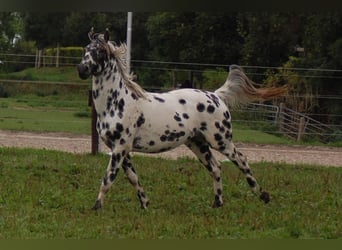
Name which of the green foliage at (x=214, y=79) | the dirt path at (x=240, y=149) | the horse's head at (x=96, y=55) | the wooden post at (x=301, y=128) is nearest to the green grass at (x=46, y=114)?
the dirt path at (x=240, y=149)

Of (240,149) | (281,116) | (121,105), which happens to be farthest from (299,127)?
(121,105)

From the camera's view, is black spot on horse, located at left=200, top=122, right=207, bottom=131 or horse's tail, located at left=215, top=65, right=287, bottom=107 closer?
black spot on horse, located at left=200, top=122, right=207, bottom=131

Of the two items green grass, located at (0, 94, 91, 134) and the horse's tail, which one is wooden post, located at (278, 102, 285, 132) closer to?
green grass, located at (0, 94, 91, 134)

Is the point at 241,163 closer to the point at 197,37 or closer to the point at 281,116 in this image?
the point at 281,116

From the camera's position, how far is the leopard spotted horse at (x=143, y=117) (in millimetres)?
5047

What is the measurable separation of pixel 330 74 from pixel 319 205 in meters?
11.6

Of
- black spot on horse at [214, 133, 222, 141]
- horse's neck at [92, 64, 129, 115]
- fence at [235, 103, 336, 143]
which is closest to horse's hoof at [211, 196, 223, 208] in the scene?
black spot on horse at [214, 133, 222, 141]

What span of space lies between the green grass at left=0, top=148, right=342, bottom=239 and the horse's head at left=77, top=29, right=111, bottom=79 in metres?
1.20

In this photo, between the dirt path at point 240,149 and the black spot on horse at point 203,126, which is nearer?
the black spot on horse at point 203,126

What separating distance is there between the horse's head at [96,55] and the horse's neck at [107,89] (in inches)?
4.4

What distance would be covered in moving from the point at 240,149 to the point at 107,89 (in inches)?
287

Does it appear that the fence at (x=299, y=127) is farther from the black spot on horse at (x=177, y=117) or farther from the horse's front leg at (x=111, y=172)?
the horse's front leg at (x=111, y=172)

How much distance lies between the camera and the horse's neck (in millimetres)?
5094

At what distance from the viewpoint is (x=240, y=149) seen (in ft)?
39.6
